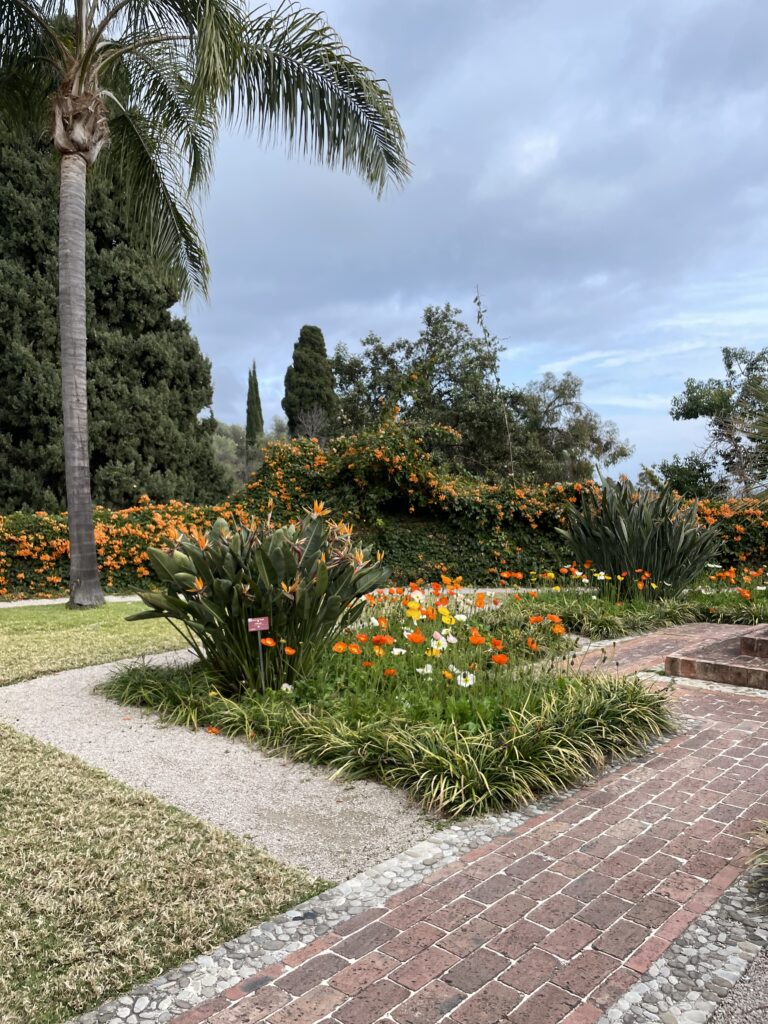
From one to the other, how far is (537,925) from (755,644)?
4.27 meters

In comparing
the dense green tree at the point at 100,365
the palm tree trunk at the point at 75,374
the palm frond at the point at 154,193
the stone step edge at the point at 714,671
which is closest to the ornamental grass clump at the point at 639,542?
the stone step edge at the point at 714,671

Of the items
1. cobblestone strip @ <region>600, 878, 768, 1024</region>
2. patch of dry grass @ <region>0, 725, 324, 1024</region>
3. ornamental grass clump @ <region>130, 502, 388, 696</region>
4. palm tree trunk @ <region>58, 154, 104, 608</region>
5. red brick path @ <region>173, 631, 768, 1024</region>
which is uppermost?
palm tree trunk @ <region>58, 154, 104, 608</region>

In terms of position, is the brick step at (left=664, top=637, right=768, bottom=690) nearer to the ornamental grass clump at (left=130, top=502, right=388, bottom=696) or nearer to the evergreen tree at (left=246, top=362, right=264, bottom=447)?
the ornamental grass clump at (left=130, top=502, right=388, bottom=696)

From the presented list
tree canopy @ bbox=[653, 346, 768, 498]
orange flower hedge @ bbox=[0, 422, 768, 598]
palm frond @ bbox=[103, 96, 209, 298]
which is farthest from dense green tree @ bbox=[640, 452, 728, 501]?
palm frond @ bbox=[103, 96, 209, 298]

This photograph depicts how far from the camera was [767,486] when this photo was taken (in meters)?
7.25

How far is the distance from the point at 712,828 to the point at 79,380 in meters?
8.02

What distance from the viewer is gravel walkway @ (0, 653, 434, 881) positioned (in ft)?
8.77

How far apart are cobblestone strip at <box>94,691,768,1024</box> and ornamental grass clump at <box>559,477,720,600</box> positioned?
480cm

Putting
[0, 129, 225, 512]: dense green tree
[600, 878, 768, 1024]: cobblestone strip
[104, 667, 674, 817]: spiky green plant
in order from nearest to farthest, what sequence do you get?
[600, 878, 768, 1024]: cobblestone strip < [104, 667, 674, 817]: spiky green plant < [0, 129, 225, 512]: dense green tree

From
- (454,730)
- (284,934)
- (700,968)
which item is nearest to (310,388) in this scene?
(454,730)

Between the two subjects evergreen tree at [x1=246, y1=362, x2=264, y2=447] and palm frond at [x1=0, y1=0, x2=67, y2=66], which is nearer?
palm frond at [x1=0, y1=0, x2=67, y2=66]

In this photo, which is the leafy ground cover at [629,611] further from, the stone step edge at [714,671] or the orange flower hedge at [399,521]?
the orange flower hedge at [399,521]

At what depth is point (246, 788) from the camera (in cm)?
321

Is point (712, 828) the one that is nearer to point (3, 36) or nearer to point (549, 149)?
point (549, 149)
